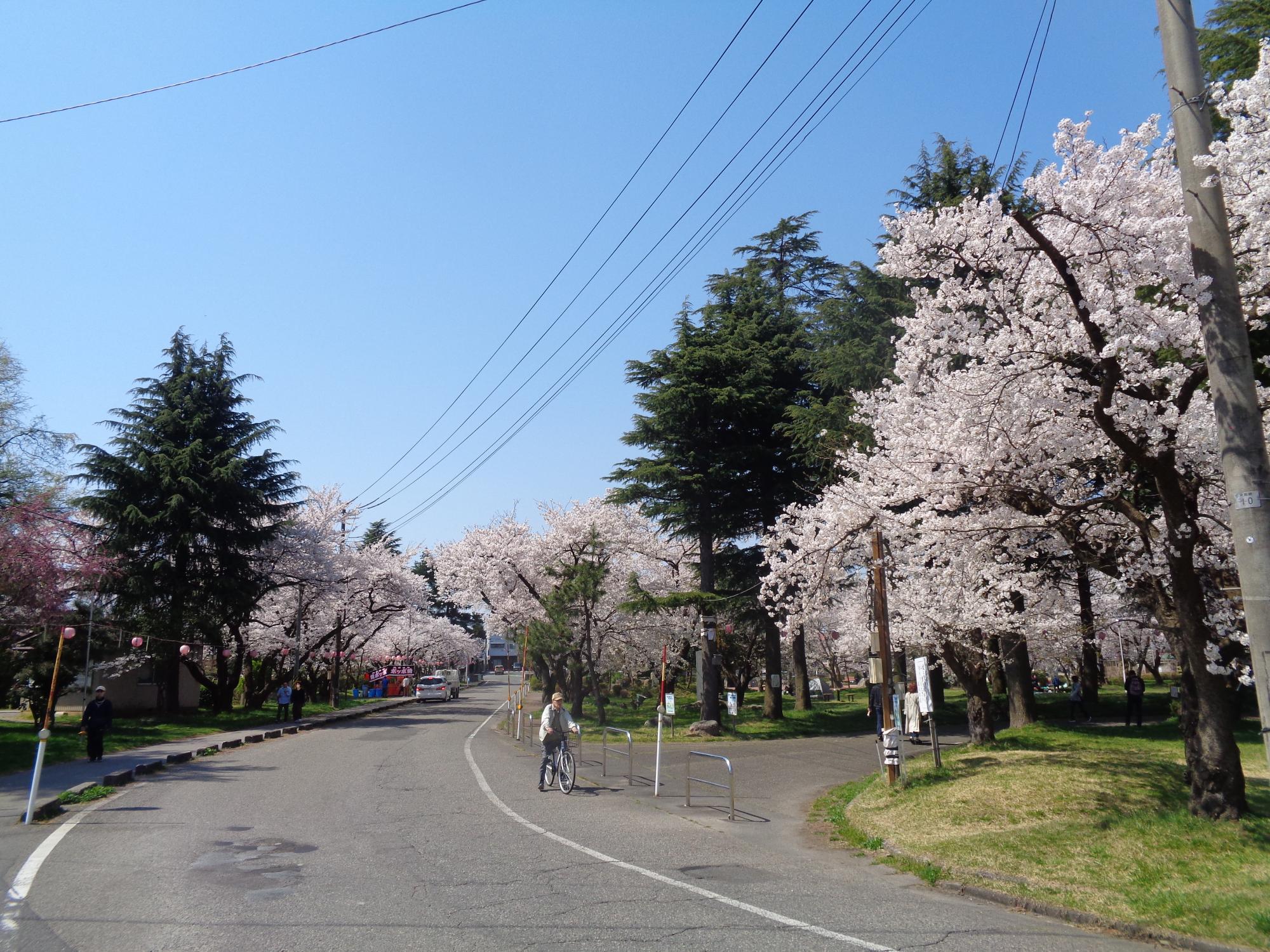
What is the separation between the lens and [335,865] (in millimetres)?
9406

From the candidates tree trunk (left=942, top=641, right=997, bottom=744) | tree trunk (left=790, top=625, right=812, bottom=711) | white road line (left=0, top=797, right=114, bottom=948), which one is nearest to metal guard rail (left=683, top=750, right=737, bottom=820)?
tree trunk (left=942, top=641, right=997, bottom=744)

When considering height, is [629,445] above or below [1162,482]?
above

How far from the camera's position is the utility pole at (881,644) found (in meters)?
15.3

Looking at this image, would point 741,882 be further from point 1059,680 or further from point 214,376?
point 1059,680

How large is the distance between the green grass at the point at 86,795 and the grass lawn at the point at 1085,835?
11711 millimetres

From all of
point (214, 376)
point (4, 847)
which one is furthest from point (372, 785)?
point (214, 376)

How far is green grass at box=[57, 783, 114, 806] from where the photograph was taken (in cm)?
1389

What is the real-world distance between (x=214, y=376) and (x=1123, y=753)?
35.1m

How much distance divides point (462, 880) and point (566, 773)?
703 cm

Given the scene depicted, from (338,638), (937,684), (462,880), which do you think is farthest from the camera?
(338,638)

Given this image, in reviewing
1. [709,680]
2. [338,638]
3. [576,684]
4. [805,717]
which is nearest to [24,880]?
[709,680]

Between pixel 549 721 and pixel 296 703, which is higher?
pixel 549 721

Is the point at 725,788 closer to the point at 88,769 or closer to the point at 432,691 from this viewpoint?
the point at 88,769

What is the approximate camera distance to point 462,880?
867 cm
